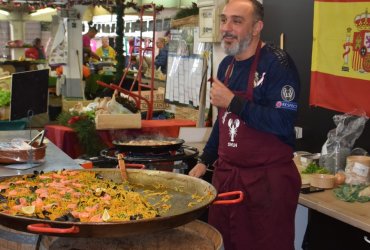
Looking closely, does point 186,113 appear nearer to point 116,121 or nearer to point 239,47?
point 116,121

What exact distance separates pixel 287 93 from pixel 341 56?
1.49 metres

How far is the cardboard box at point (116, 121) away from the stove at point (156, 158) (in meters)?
0.73

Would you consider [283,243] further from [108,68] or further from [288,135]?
[108,68]

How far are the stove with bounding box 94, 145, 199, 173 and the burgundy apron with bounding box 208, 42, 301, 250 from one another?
35.8 inches

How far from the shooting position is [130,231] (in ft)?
5.50

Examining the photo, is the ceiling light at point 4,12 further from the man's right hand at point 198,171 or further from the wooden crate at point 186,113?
the man's right hand at point 198,171

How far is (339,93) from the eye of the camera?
401 centimetres

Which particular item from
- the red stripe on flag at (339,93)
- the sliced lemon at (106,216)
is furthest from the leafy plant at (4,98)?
the sliced lemon at (106,216)

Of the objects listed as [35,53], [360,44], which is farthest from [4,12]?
[360,44]

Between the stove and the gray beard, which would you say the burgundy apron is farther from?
the stove

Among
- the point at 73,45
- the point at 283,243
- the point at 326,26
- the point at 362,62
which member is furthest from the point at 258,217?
the point at 73,45

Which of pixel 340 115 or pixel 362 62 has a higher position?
pixel 362 62

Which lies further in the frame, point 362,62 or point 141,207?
point 362,62

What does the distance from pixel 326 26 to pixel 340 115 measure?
675 mm
